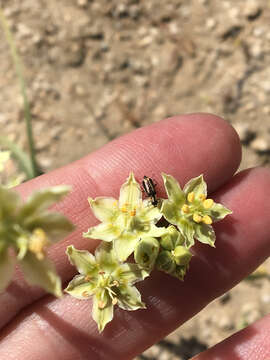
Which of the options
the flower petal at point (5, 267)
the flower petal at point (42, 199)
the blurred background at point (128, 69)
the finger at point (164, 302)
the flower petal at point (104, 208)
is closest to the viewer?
the flower petal at point (42, 199)

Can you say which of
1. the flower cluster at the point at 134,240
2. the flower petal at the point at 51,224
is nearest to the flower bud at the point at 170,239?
the flower cluster at the point at 134,240

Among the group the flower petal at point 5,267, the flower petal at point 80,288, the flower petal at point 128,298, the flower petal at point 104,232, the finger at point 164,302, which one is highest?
the flower petal at point 5,267

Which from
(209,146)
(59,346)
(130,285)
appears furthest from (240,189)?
(59,346)

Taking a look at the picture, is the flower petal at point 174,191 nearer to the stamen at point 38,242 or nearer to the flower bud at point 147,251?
the flower bud at point 147,251

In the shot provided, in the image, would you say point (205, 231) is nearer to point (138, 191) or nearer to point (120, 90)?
point (138, 191)

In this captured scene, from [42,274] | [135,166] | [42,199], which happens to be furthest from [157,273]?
[42,199]

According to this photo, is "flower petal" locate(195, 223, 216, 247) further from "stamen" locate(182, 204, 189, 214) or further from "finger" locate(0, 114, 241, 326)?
"finger" locate(0, 114, 241, 326)

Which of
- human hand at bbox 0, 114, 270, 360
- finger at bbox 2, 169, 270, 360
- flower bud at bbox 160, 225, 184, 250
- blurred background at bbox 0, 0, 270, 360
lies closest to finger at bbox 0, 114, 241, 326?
human hand at bbox 0, 114, 270, 360
